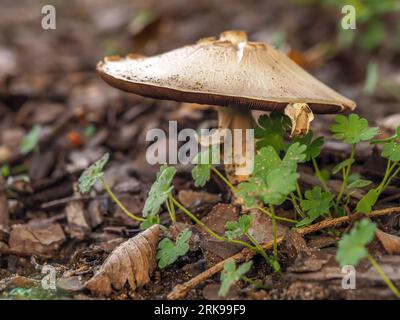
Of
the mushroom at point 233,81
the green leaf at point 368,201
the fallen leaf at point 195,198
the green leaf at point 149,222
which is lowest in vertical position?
the green leaf at point 149,222

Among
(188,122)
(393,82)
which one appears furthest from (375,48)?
(188,122)

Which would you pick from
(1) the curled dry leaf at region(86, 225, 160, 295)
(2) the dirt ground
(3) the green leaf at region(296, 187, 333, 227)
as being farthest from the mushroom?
(1) the curled dry leaf at region(86, 225, 160, 295)

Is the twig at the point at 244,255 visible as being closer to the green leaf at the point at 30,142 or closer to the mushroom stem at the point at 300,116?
the mushroom stem at the point at 300,116

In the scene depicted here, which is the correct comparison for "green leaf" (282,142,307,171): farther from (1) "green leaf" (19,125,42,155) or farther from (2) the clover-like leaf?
(1) "green leaf" (19,125,42,155)

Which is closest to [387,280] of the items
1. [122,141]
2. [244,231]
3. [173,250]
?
[244,231]

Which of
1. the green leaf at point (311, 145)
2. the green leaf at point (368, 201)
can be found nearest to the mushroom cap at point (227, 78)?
the green leaf at point (311, 145)

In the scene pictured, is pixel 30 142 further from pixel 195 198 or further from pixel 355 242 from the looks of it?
pixel 355 242
